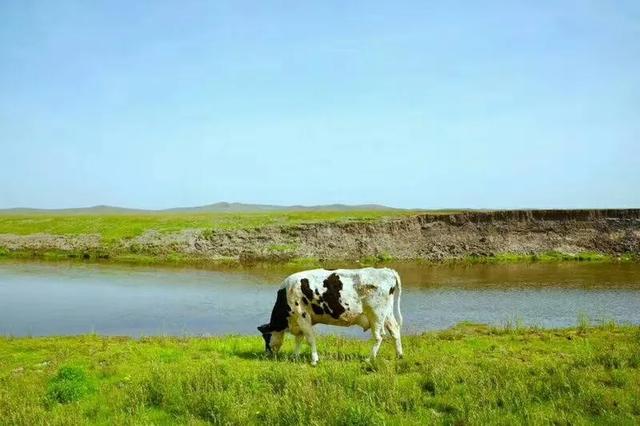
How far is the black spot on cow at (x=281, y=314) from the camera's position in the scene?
16.7 metres

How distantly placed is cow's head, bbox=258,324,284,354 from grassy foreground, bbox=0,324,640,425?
1.05ft

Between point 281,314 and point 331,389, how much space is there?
18.8 ft

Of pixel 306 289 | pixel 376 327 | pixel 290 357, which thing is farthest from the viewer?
pixel 290 357

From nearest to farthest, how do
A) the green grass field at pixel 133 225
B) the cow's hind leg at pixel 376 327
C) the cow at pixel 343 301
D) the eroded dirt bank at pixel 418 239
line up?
the cow's hind leg at pixel 376 327 < the cow at pixel 343 301 < the eroded dirt bank at pixel 418 239 < the green grass field at pixel 133 225

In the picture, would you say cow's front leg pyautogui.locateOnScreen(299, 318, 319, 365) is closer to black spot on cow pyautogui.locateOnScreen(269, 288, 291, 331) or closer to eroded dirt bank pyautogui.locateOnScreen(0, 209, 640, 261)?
black spot on cow pyautogui.locateOnScreen(269, 288, 291, 331)

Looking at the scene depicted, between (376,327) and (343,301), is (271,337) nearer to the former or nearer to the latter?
(343,301)

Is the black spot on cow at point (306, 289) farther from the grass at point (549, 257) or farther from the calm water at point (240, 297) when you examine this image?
the grass at point (549, 257)

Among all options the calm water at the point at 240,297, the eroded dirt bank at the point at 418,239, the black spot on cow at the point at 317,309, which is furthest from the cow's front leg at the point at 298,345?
the eroded dirt bank at the point at 418,239

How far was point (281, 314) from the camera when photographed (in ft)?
55.1

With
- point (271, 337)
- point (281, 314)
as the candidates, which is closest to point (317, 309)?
point (281, 314)

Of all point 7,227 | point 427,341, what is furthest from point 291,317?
point 7,227

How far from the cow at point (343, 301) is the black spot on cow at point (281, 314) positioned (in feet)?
0.10

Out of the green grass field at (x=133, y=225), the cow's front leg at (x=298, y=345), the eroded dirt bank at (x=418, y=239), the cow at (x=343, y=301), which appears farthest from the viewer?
the green grass field at (x=133, y=225)

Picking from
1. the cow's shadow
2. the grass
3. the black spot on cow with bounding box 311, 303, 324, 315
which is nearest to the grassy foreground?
the cow's shadow
